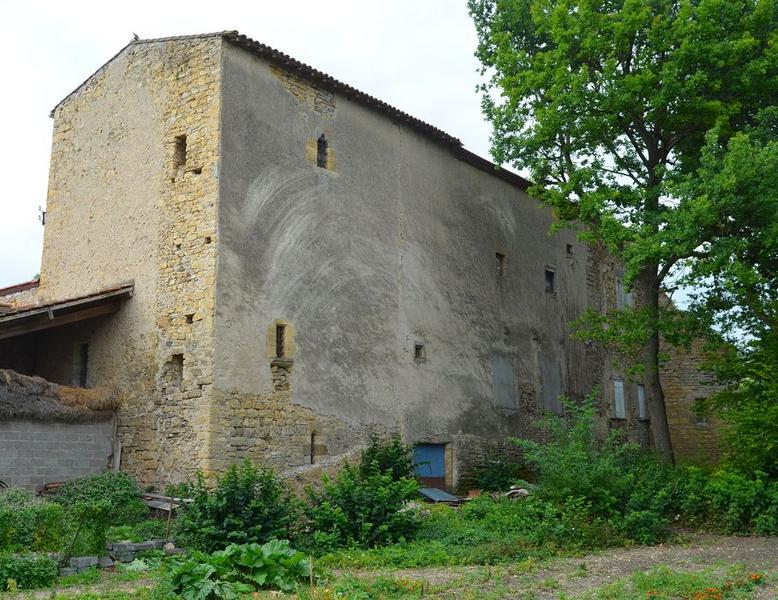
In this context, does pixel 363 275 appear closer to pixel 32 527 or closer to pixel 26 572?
pixel 32 527

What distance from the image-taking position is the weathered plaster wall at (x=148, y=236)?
44.2ft

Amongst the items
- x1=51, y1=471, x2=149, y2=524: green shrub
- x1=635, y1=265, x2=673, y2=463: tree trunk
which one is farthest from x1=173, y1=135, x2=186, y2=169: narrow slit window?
x1=635, y1=265, x2=673, y2=463: tree trunk

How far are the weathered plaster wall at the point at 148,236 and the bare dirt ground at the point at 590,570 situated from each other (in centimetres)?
574

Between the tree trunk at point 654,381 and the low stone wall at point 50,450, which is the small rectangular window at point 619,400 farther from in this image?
the low stone wall at point 50,450

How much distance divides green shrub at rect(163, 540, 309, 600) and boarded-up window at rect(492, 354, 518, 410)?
37.0 feet

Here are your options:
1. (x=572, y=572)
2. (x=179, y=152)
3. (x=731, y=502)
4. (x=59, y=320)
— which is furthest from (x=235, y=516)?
(x=179, y=152)

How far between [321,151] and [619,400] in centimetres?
1299

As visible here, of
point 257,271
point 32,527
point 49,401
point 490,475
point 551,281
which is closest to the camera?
point 32,527

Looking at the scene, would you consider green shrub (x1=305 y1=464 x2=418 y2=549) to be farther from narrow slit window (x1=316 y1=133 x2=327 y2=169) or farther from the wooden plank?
narrow slit window (x1=316 y1=133 x2=327 y2=169)

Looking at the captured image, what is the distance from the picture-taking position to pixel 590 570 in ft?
29.2

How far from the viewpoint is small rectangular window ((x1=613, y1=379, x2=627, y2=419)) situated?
78.3ft

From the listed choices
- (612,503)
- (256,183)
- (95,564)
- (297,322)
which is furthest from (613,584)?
(256,183)

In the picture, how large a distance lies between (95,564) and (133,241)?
7072 millimetres

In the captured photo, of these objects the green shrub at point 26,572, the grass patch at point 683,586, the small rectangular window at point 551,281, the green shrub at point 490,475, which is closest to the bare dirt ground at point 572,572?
the grass patch at point 683,586
